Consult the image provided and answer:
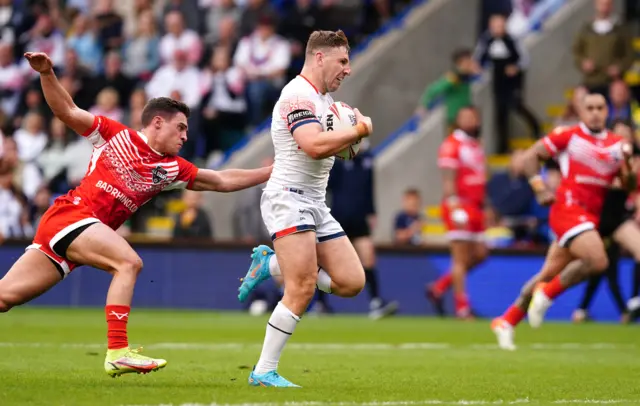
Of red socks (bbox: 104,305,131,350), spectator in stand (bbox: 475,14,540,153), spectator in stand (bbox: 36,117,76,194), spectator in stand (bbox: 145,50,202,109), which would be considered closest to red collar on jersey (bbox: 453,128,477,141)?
spectator in stand (bbox: 475,14,540,153)

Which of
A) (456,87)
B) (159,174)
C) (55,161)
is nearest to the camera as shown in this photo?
(159,174)

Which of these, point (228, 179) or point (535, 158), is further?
point (535, 158)

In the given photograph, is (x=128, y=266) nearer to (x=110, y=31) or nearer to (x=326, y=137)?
(x=326, y=137)

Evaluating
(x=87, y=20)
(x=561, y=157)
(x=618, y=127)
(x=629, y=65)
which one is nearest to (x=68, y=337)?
(x=561, y=157)

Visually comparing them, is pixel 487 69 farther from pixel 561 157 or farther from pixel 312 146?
pixel 312 146

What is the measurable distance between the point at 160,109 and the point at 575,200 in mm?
5631

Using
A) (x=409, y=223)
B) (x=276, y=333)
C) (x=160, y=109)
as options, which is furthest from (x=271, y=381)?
(x=409, y=223)

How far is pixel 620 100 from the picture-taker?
20.0m

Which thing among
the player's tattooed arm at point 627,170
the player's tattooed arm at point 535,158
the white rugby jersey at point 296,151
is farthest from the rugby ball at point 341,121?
the player's tattooed arm at point 627,170

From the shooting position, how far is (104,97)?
75.4ft

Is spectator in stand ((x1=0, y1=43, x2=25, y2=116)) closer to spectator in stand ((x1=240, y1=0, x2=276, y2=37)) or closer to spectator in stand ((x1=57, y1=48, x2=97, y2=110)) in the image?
spectator in stand ((x1=57, y1=48, x2=97, y2=110))

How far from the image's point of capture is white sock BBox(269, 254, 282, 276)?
9.20 metres

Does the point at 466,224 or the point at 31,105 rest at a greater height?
the point at 31,105

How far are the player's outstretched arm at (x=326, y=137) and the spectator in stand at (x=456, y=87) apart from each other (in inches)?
506
